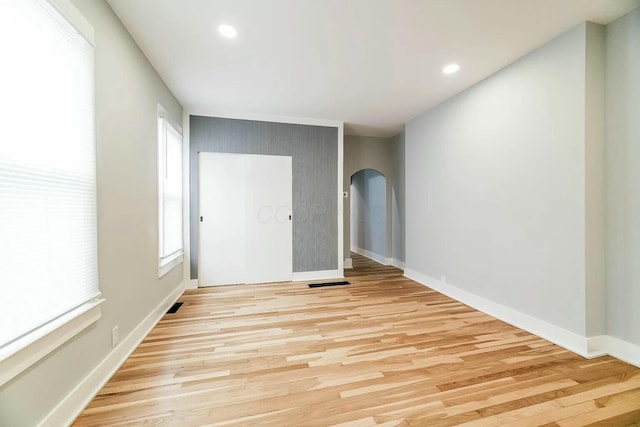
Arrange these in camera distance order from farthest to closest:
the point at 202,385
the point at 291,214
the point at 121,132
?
the point at 291,214 < the point at 121,132 < the point at 202,385

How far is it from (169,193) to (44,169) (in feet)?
6.67

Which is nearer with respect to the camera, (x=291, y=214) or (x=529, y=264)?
(x=529, y=264)

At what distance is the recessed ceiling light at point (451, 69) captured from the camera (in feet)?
8.71

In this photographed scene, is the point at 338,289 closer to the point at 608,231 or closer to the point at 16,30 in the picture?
the point at 608,231

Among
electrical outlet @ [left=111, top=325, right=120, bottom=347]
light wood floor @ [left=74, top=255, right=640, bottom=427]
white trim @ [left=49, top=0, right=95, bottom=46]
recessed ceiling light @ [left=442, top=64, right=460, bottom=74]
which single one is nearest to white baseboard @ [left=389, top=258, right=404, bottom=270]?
light wood floor @ [left=74, top=255, right=640, bottom=427]

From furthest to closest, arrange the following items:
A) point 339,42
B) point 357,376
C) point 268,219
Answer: point 268,219, point 339,42, point 357,376

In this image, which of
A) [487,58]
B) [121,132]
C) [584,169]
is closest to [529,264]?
[584,169]

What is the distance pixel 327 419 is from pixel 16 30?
2.51 m

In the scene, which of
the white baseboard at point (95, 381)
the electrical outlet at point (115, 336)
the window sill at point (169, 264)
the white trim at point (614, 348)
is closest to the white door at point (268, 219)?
the window sill at point (169, 264)

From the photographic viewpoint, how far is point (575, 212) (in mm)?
2092

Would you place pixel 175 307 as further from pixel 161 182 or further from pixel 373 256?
pixel 373 256

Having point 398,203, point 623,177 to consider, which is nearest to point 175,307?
point 398,203

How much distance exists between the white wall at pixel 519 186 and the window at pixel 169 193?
372 centimetres

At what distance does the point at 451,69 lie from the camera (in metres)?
2.72
